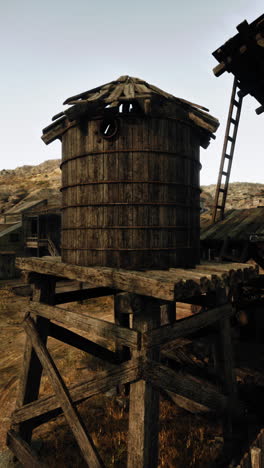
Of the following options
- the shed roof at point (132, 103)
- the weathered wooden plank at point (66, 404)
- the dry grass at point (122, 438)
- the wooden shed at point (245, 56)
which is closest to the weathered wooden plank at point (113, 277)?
the weathered wooden plank at point (66, 404)

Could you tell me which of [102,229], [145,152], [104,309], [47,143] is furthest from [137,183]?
[104,309]

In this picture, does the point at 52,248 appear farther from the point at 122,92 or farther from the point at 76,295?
the point at 122,92

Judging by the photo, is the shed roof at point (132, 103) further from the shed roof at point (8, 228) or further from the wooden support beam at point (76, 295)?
the shed roof at point (8, 228)

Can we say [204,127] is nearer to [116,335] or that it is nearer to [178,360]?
[116,335]

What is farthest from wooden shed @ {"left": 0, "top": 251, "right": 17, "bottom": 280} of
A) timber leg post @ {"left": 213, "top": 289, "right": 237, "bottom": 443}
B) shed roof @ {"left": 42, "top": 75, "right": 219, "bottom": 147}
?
timber leg post @ {"left": 213, "top": 289, "right": 237, "bottom": 443}

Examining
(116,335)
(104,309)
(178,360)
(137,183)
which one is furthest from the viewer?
(104,309)

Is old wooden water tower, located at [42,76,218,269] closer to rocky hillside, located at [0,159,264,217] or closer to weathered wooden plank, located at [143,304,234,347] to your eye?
weathered wooden plank, located at [143,304,234,347]

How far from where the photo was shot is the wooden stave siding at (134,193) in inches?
175

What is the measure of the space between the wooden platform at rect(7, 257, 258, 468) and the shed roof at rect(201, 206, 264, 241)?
2.47 m

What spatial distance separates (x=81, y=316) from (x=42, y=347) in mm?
1121

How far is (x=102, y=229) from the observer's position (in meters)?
4.57

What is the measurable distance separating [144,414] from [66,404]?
1499mm

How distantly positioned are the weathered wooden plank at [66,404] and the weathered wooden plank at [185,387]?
1.41 m

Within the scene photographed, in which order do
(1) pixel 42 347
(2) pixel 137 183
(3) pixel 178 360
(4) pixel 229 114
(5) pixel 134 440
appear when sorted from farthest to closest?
(4) pixel 229 114
(3) pixel 178 360
(1) pixel 42 347
(2) pixel 137 183
(5) pixel 134 440
